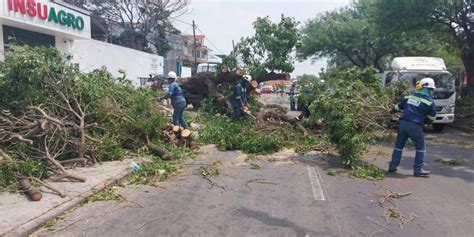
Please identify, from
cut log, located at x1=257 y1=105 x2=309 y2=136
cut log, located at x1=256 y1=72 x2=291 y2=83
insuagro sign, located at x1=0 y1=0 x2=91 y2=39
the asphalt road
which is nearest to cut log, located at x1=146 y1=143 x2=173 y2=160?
the asphalt road

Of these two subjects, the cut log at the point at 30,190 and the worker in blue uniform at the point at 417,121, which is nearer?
the cut log at the point at 30,190

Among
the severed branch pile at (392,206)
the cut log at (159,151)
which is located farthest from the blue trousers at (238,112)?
the severed branch pile at (392,206)

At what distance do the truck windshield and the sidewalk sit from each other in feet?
36.7

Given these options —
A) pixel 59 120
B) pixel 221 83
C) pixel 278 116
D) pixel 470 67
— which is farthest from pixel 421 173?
pixel 470 67

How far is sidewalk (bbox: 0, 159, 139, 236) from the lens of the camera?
4.96 metres

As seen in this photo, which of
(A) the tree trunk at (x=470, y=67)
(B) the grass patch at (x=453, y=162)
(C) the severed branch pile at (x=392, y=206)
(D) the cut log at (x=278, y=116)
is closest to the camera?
(C) the severed branch pile at (x=392, y=206)

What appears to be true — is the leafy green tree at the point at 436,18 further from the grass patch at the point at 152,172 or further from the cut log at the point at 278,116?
the grass patch at the point at 152,172

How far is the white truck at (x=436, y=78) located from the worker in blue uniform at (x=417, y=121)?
6099 mm

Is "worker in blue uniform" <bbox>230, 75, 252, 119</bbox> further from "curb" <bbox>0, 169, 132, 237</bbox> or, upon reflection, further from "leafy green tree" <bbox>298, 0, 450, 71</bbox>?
"leafy green tree" <bbox>298, 0, 450, 71</bbox>

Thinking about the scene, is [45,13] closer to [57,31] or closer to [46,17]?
[46,17]

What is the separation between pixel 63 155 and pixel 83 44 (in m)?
16.0

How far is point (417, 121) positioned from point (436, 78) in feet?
26.2

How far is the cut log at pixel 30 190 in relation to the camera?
5.91 meters

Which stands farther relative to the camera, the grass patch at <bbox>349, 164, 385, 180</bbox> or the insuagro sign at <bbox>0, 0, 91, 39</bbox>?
the insuagro sign at <bbox>0, 0, 91, 39</bbox>
